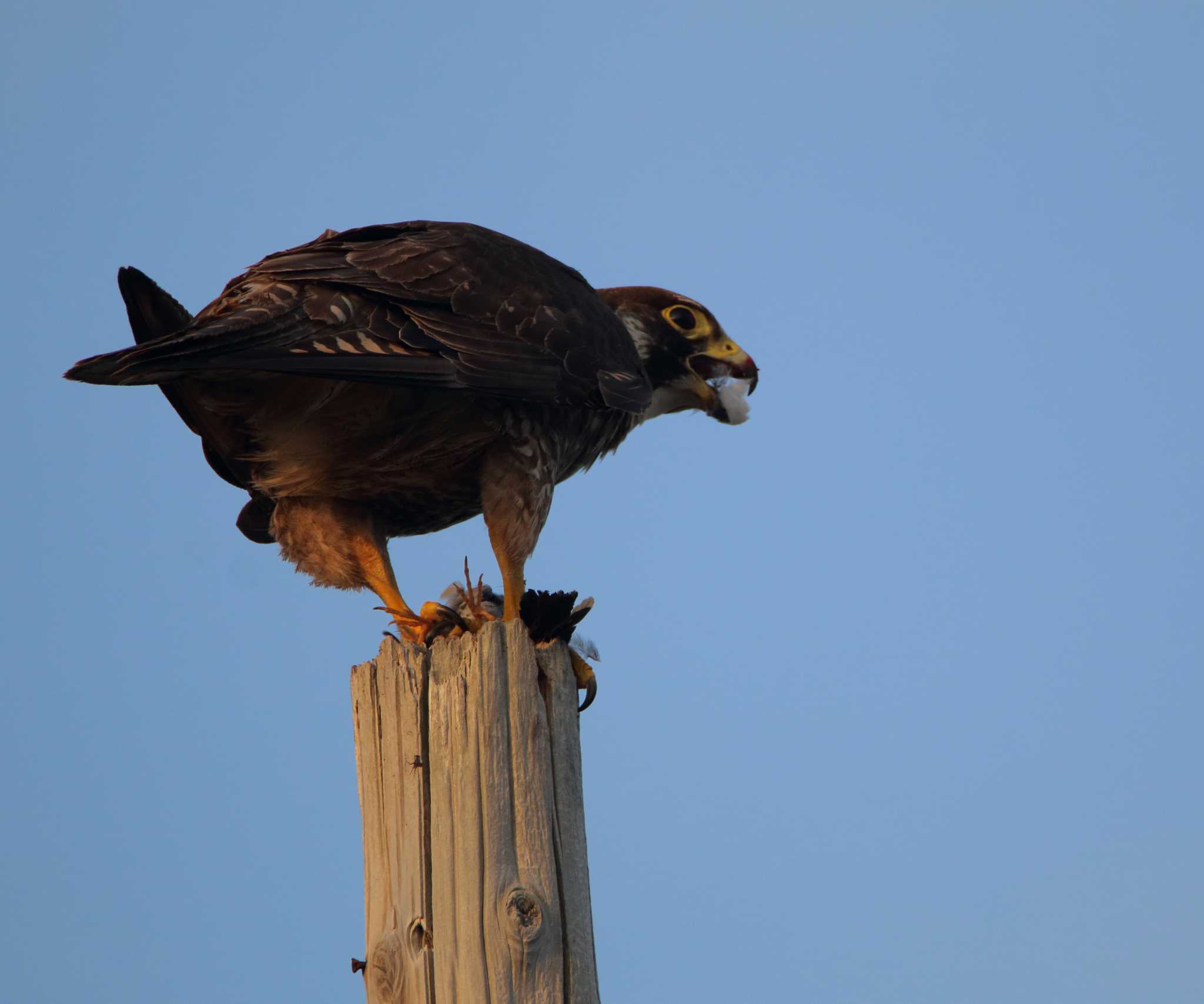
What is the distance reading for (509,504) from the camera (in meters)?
4.28

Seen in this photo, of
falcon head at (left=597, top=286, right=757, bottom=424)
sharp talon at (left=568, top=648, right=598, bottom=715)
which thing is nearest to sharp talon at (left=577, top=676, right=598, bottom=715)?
sharp talon at (left=568, top=648, right=598, bottom=715)

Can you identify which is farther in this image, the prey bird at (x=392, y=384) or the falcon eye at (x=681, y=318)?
the falcon eye at (x=681, y=318)

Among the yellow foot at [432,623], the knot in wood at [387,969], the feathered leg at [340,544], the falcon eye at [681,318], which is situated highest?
the falcon eye at [681,318]

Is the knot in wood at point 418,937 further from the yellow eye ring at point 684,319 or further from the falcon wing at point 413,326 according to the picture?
the yellow eye ring at point 684,319

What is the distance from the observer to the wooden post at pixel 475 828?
2922 millimetres

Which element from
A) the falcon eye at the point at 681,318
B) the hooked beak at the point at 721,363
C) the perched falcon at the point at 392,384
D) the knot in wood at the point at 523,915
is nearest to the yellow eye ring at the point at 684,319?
the falcon eye at the point at 681,318

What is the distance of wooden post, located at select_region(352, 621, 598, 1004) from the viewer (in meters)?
2.92

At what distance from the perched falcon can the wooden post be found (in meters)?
0.95

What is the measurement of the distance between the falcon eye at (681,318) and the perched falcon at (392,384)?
2.12ft

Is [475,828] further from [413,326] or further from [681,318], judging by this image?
[681,318]

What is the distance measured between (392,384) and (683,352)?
6.70ft

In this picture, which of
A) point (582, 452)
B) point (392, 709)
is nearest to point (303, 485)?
point (582, 452)

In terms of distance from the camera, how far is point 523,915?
2.93 m

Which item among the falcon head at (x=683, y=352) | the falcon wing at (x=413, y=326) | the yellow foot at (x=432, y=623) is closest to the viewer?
the falcon wing at (x=413, y=326)
